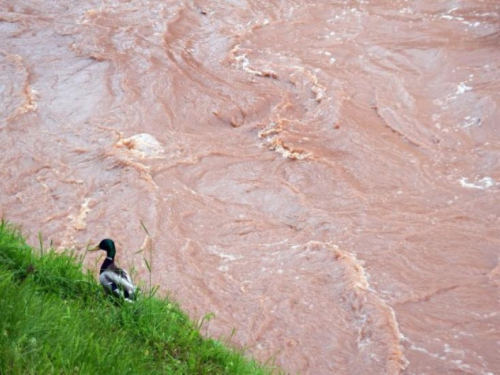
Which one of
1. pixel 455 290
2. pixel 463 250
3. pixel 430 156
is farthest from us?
A: pixel 430 156

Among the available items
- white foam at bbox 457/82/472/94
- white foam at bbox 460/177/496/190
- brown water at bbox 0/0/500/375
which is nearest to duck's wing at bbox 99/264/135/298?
brown water at bbox 0/0/500/375

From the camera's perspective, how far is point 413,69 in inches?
485

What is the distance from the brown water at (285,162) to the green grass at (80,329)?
2.10m

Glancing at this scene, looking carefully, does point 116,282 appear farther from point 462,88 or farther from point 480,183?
point 462,88

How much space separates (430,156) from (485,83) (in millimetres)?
2320

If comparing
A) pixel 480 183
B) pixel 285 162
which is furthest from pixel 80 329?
pixel 480 183

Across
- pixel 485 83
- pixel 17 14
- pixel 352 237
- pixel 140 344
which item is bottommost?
pixel 17 14

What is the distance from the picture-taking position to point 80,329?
384cm

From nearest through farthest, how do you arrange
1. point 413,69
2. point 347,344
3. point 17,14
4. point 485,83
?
1. point 347,344
2. point 485,83
3. point 413,69
4. point 17,14

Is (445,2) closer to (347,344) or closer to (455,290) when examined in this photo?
(455,290)

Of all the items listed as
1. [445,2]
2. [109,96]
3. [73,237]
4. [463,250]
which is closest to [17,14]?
[109,96]

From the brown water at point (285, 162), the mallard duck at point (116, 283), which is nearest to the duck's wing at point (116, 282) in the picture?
the mallard duck at point (116, 283)

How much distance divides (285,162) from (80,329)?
6221 millimetres

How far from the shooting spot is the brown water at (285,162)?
704 centimetres
